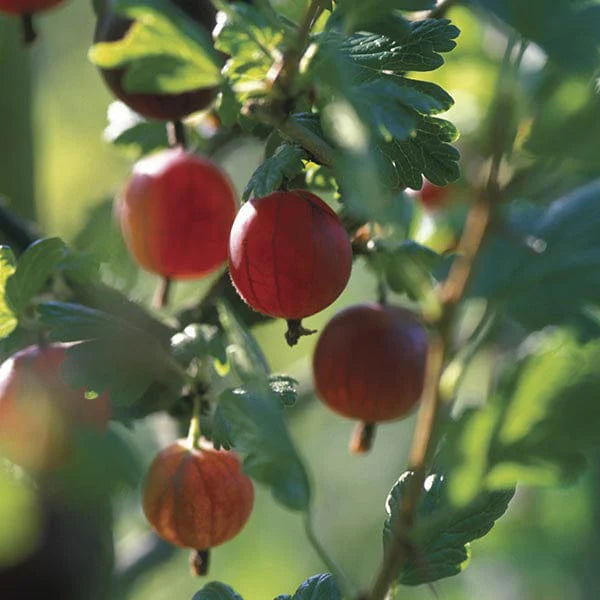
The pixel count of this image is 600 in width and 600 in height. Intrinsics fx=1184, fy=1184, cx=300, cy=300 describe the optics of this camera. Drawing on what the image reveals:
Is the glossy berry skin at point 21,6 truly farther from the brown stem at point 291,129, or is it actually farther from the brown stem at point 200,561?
the brown stem at point 200,561

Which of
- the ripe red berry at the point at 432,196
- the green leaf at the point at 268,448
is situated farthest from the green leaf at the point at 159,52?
the ripe red berry at the point at 432,196

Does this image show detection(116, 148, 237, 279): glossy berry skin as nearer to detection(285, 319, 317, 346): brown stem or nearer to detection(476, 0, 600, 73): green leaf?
detection(285, 319, 317, 346): brown stem

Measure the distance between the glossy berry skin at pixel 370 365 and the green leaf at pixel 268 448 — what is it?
0.46 m

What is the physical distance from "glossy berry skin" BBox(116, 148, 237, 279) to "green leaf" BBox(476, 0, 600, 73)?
84cm

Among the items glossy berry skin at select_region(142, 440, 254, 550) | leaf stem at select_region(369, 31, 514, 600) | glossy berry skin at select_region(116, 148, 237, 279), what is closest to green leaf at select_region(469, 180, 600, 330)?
leaf stem at select_region(369, 31, 514, 600)

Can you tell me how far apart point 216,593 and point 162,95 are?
530 mm

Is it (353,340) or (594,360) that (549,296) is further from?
(353,340)

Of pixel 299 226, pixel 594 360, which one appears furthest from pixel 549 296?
pixel 299 226

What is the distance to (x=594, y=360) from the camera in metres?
0.72

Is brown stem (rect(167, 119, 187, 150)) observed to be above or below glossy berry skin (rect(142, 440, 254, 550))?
above

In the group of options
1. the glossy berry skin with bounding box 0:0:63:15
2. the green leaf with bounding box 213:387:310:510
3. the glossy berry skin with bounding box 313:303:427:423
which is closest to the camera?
the green leaf with bounding box 213:387:310:510

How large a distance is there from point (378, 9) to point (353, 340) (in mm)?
561

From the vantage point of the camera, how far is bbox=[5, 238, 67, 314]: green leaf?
1.21 m

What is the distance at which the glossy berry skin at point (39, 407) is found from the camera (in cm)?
100
